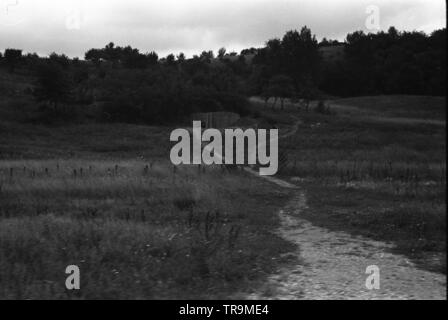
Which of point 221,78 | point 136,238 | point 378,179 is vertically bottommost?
point 378,179

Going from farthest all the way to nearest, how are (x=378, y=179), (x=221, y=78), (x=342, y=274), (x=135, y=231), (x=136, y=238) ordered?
1. (x=221, y=78)
2. (x=378, y=179)
3. (x=135, y=231)
4. (x=136, y=238)
5. (x=342, y=274)

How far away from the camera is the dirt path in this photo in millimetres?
7078

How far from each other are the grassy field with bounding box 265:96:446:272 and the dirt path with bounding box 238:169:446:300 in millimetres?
491

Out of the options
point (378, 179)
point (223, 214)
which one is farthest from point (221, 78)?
point (223, 214)

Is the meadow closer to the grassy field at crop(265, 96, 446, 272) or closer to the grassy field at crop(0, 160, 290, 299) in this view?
the grassy field at crop(0, 160, 290, 299)

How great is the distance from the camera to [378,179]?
20234mm

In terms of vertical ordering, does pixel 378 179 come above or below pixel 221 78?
below

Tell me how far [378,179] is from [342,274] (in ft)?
42.1

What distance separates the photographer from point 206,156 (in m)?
29.1

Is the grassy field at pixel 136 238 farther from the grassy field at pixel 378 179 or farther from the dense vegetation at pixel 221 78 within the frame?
the dense vegetation at pixel 221 78

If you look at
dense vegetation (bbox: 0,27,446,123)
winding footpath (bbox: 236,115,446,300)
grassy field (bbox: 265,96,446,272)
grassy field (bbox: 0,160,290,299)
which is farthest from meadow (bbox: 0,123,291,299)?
dense vegetation (bbox: 0,27,446,123)

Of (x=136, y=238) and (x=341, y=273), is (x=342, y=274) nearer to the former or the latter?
(x=341, y=273)

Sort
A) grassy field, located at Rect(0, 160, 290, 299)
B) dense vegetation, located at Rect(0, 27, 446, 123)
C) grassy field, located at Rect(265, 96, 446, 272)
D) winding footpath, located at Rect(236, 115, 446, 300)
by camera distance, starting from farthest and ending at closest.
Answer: dense vegetation, located at Rect(0, 27, 446, 123) → grassy field, located at Rect(265, 96, 446, 272) → grassy field, located at Rect(0, 160, 290, 299) → winding footpath, located at Rect(236, 115, 446, 300)

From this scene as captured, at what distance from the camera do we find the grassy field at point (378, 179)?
36.9 feet
